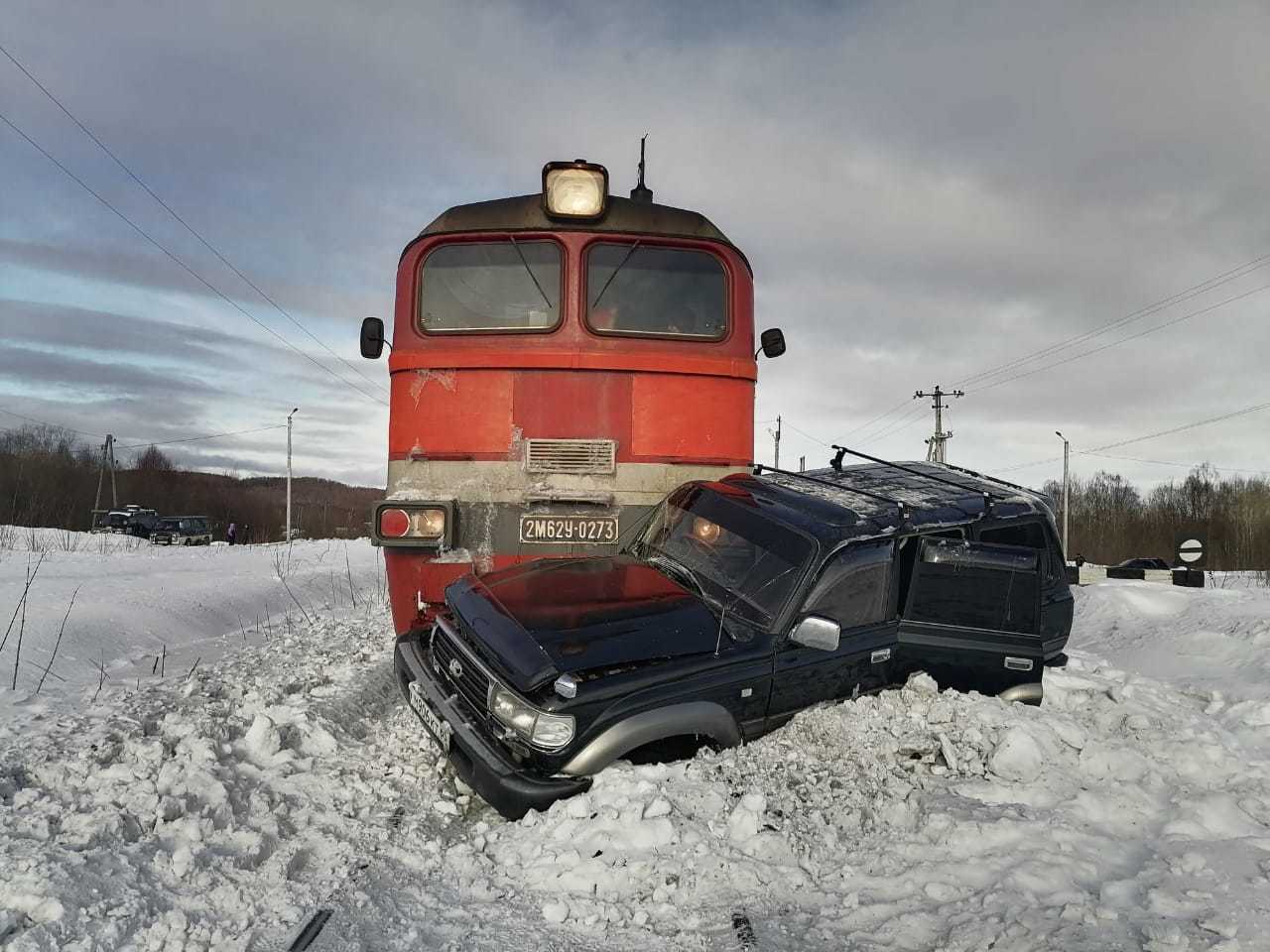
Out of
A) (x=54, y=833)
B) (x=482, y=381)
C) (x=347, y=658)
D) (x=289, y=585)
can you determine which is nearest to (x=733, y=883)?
(x=54, y=833)

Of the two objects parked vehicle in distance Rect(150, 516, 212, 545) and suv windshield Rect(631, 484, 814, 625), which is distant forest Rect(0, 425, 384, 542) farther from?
suv windshield Rect(631, 484, 814, 625)

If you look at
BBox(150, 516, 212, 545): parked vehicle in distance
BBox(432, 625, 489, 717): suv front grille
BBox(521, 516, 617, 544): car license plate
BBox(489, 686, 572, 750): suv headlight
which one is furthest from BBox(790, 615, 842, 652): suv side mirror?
BBox(150, 516, 212, 545): parked vehicle in distance

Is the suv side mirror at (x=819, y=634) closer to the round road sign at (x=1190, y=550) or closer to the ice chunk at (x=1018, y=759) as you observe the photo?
the ice chunk at (x=1018, y=759)

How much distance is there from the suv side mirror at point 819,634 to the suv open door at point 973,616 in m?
0.80

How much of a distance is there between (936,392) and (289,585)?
1843 inches

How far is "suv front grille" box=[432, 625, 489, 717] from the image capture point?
3547 mm

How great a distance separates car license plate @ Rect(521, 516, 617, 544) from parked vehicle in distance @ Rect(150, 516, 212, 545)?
3484cm

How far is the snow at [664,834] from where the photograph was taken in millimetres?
2537

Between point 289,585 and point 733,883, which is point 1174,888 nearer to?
point 733,883

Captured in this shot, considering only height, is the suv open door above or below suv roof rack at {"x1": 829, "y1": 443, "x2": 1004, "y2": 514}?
below

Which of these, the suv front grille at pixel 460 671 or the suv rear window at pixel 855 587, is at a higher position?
the suv rear window at pixel 855 587

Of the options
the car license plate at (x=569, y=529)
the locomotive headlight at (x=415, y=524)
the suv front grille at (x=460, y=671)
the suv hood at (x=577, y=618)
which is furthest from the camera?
the car license plate at (x=569, y=529)

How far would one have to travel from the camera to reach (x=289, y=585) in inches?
472

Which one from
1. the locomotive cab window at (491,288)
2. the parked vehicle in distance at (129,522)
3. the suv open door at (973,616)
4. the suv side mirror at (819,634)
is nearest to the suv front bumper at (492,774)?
the suv side mirror at (819,634)
